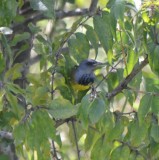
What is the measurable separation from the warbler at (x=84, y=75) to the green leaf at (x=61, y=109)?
678mm

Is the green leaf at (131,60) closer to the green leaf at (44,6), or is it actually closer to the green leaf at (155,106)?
the green leaf at (155,106)

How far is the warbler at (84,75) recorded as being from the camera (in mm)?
2963

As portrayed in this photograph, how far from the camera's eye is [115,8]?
2012 millimetres

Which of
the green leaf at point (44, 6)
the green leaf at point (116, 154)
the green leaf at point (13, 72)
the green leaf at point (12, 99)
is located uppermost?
the green leaf at point (44, 6)

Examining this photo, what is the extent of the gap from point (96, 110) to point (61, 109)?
0.63ft

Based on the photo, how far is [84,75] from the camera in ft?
10.3

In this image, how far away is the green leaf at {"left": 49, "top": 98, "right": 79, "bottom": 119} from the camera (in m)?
2.19

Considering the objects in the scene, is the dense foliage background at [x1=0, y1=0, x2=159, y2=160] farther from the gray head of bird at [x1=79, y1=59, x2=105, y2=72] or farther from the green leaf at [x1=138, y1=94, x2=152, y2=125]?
the gray head of bird at [x1=79, y1=59, x2=105, y2=72]

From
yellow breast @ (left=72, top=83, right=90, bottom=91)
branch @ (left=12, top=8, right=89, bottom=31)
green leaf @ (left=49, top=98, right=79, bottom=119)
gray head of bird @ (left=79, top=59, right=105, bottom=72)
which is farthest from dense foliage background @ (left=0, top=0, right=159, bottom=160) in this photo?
branch @ (left=12, top=8, right=89, bottom=31)

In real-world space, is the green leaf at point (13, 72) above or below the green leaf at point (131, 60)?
below

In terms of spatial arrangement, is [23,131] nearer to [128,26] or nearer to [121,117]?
[121,117]

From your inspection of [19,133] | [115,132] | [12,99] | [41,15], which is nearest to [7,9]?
[12,99]

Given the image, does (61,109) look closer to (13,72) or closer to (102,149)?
(102,149)

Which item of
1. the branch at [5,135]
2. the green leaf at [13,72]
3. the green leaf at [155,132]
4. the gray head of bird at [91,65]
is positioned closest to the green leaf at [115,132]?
the green leaf at [155,132]
